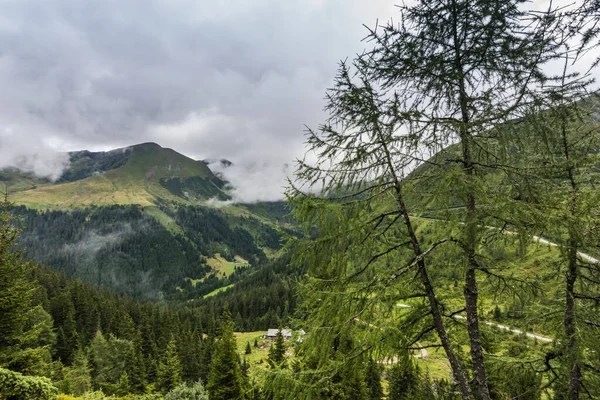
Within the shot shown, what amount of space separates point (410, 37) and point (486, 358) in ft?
31.7

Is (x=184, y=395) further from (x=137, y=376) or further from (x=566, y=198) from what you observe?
(x=566, y=198)

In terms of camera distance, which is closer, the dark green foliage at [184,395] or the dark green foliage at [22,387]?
the dark green foliage at [22,387]

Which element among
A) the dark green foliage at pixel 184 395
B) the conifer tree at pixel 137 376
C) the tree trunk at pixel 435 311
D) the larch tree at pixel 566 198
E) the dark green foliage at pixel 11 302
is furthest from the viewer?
the conifer tree at pixel 137 376

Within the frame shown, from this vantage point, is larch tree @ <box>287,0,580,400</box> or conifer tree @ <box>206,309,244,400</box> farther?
conifer tree @ <box>206,309,244,400</box>

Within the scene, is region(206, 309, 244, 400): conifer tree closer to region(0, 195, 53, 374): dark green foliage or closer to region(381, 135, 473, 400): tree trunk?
region(0, 195, 53, 374): dark green foliage

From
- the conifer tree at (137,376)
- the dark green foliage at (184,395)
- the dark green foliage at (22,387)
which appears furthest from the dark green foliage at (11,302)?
the conifer tree at (137,376)

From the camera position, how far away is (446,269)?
22.2ft

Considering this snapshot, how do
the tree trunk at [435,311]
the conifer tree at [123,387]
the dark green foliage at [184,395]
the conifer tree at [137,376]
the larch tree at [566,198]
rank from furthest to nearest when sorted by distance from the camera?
1. the conifer tree at [137,376]
2. the conifer tree at [123,387]
3. the dark green foliage at [184,395]
4. the tree trunk at [435,311]
5. the larch tree at [566,198]

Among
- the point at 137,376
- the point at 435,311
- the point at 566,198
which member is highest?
the point at 566,198

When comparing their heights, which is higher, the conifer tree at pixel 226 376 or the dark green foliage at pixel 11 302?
the dark green foliage at pixel 11 302

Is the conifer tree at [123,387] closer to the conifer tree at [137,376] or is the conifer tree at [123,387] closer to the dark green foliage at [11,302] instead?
the conifer tree at [137,376]

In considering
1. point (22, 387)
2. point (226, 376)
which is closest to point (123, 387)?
point (226, 376)

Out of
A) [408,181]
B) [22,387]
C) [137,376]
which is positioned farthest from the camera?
[137,376]

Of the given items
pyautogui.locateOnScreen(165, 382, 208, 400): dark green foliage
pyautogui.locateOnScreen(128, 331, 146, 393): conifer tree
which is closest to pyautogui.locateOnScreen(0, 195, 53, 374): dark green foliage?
pyautogui.locateOnScreen(165, 382, 208, 400): dark green foliage
